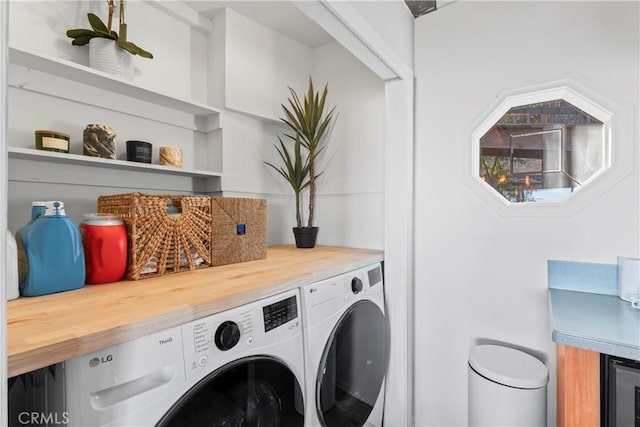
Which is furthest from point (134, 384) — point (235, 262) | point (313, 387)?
point (235, 262)

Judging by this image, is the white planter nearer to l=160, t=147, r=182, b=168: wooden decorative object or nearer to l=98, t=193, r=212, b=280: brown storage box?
l=160, t=147, r=182, b=168: wooden decorative object

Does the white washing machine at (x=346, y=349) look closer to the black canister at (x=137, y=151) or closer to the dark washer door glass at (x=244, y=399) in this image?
the dark washer door glass at (x=244, y=399)

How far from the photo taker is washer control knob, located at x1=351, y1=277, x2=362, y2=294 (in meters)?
1.42

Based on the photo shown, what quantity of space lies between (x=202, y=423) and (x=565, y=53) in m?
2.05

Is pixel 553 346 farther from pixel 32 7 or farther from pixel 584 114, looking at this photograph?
pixel 32 7

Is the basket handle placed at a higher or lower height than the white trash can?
higher

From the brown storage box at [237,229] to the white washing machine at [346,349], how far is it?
1.44 ft

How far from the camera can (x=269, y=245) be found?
7.11 ft

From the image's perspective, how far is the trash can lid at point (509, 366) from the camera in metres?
1.26

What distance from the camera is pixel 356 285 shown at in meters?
1.44

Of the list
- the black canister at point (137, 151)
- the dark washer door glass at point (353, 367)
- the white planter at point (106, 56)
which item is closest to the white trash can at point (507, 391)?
the dark washer door glass at point (353, 367)
